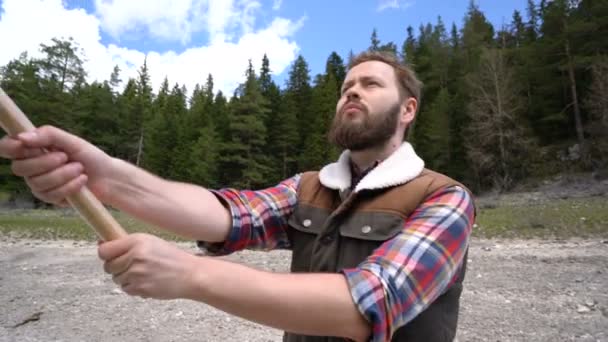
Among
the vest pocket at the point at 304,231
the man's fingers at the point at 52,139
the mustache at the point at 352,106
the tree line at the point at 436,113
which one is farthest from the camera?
the tree line at the point at 436,113

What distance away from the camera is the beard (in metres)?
1.55

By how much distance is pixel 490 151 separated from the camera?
24641 mm

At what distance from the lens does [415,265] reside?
1013mm

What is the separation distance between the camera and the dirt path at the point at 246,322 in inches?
162

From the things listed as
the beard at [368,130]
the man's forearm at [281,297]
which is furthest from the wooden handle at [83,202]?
the beard at [368,130]

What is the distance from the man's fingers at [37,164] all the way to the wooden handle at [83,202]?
9cm

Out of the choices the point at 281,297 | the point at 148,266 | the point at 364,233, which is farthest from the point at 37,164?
the point at 364,233

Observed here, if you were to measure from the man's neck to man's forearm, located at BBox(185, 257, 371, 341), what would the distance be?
81 centimetres

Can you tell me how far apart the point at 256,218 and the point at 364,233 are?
52cm

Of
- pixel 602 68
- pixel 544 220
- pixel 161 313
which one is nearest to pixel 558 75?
pixel 602 68

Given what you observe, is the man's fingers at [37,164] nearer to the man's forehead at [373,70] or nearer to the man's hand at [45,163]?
the man's hand at [45,163]

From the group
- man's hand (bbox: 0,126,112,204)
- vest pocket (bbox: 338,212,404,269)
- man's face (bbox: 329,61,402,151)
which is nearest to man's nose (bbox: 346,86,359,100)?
man's face (bbox: 329,61,402,151)

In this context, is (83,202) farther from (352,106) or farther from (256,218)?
(352,106)

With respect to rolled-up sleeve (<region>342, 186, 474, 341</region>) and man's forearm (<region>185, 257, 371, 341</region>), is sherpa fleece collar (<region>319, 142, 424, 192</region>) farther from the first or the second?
man's forearm (<region>185, 257, 371, 341</region>)
